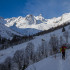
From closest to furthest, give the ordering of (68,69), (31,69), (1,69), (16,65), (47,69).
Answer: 1. (68,69)
2. (47,69)
3. (31,69)
4. (1,69)
5. (16,65)

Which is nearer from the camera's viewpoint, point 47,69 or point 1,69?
point 47,69

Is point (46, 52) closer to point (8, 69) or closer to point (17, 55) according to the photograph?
point (17, 55)

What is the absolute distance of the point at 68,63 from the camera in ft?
36.7

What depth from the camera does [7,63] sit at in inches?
2208

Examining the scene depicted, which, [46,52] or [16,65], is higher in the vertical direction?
[46,52]

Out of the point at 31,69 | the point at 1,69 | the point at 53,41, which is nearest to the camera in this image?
the point at 31,69

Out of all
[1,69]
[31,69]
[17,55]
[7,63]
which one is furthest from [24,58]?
[31,69]

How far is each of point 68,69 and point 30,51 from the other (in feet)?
200

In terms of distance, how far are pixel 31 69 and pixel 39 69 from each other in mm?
958

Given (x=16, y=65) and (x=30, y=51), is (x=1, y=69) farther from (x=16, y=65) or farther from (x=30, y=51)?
(x=30, y=51)

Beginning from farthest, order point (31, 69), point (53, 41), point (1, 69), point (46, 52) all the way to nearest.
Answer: point (53, 41) < point (46, 52) < point (1, 69) < point (31, 69)

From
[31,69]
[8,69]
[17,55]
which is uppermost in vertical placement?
[31,69]

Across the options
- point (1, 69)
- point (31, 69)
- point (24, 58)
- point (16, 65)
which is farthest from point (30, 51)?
point (31, 69)

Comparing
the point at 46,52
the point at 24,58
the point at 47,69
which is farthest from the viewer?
the point at 46,52
